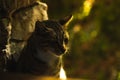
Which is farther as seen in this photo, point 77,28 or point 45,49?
point 77,28

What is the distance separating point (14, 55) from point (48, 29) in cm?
29

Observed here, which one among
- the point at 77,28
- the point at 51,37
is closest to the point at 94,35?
the point at 77,28

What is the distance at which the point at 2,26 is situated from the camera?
325 centimetres

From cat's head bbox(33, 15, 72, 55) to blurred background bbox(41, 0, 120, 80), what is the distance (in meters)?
4.89

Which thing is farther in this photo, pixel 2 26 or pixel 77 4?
pixel 77 4

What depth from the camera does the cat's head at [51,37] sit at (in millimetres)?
3100

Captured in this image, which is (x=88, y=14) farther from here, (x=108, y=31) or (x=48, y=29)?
(x=48, y=29)

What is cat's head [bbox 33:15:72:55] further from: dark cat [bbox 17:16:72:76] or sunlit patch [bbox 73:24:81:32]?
sunlit patch [bbox 73:24:81:32]

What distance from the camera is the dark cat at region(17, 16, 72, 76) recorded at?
3072 millimetres

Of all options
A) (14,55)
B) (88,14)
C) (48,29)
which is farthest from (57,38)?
(88,14)

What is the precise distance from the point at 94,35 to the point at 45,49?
5.57 m

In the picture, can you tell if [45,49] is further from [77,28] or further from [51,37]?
[77,28]

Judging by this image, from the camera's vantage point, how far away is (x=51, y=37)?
315 centimetres

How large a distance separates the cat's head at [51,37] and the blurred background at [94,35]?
192 inches
